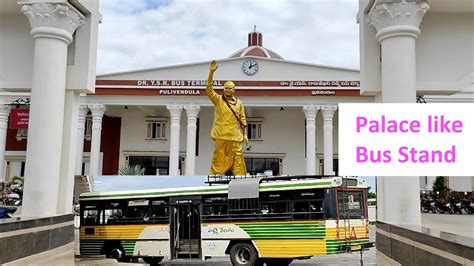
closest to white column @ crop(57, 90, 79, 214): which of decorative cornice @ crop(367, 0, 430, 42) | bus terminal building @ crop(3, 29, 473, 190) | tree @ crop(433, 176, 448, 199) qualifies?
decorative cornice @ crop(367, 0, 430, 42)

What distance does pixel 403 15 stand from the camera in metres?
6.68

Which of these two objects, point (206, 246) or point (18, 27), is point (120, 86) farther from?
point (206, 246)

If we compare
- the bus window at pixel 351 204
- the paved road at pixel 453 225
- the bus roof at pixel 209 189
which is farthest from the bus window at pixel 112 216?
the paved road at pixel 453 225

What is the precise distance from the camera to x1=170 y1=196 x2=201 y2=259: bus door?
6.58 m

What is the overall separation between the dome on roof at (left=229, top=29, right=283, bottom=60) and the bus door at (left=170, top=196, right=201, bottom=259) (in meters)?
22.5

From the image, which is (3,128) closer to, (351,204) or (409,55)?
(351,204)

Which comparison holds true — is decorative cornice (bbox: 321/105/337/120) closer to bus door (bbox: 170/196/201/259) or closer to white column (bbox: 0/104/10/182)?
white column (bbox: 0/104/10/182)

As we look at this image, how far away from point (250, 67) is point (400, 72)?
1472cm

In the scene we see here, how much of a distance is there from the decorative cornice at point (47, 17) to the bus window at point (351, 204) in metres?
5.00

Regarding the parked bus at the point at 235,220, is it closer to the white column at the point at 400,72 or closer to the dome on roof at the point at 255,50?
the white column at the point at 400,72

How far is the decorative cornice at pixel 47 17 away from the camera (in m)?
7.39

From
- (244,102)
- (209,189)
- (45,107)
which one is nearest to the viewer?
(209,189)

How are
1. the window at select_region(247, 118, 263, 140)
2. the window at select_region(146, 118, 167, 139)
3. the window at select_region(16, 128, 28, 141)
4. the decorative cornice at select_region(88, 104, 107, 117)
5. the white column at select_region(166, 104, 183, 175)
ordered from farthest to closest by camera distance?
the window at select_region(146, 118, 167, 139)
the window at select_region(247, 118, 263, 140)
the window at select_region(16, 128, 28, 141)
the decorative cornice at select_region(88, 104, 107, 117)
the white column at select_region(166, 104, 183, 175)

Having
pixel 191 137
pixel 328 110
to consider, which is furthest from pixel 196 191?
pixel 328 110
